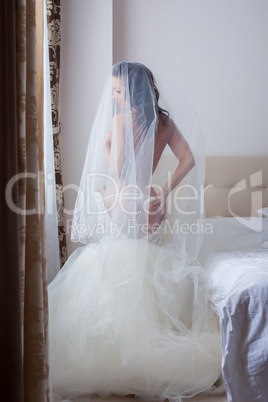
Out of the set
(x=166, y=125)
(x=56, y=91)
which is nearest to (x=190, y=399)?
(x=166, y=125)

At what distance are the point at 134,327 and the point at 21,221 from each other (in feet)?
2.98

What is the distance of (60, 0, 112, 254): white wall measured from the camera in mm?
3057

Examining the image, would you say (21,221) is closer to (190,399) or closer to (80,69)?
(190,399)

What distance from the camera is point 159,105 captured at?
2203mm

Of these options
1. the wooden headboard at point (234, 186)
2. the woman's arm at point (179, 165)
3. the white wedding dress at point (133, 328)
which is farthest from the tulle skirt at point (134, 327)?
the wooden headboard at point (234, 186)

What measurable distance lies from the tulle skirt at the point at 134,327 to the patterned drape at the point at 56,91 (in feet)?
3.49

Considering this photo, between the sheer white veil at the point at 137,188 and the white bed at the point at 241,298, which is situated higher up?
the sheer white veil at the point at 137,188

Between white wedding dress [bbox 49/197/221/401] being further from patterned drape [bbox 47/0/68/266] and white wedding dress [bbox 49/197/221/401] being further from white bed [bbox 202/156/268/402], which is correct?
patterned drape [bbox 47/0/68/266]

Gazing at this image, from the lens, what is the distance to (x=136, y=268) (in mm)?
1815

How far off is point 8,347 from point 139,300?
0.85 meters

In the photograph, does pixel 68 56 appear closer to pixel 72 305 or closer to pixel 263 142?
pixel 263 142

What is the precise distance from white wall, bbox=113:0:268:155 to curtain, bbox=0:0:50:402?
2264mm

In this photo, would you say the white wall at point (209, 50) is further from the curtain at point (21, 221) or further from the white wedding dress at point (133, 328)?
the curtain at point (21, 221)

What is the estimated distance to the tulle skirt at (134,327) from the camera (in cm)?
161
